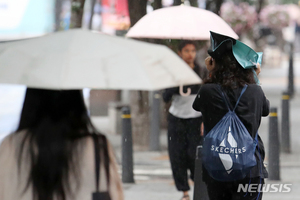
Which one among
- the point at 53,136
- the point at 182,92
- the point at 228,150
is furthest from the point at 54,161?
the point at 182,92

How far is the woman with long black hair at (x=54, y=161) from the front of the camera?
224cm

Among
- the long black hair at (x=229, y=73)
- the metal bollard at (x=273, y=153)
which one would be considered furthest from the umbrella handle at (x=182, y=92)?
the long black hair at (x=229, y=73)

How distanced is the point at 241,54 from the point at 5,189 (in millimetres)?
1950

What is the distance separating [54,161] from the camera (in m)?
2.25

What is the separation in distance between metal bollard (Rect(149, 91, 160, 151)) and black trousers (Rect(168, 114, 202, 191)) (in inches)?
136

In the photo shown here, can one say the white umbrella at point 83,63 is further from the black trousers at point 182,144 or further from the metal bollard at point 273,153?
the metal bollard at point 273,153

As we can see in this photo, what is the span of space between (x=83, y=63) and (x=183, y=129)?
11.5 feet

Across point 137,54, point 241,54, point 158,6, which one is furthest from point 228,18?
point 137,54

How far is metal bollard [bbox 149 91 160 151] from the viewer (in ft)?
30.9

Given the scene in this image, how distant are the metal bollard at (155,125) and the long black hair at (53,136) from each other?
277 inches

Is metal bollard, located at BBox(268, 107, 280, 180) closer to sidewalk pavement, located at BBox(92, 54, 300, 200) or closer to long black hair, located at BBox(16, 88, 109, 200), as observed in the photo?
sidewalk pavement, located at BBox(92, 54, 300, 200)

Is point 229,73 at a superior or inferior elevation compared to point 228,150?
superior

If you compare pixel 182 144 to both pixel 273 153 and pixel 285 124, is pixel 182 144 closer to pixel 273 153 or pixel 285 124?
pixel 273 153

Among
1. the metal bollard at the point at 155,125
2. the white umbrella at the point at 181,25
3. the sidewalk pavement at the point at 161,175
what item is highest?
the white umbrella at the point at 181,25
